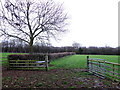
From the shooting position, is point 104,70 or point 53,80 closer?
point 53,80

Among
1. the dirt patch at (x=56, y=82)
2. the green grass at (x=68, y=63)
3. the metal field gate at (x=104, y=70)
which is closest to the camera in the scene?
the dirt patch at (x=56, y=82)

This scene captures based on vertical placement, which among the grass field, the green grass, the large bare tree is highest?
the large bare tree

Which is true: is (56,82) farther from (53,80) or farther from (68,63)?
(68,63)

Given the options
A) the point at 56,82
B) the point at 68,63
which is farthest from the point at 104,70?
the point at 68,63

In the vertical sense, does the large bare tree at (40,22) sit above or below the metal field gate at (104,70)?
above

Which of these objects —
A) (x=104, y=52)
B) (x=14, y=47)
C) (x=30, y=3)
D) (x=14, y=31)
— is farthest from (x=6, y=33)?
(x=104, y=52)

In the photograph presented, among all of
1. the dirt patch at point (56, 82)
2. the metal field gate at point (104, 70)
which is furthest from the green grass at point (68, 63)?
the dirt patch at point (56, 82)

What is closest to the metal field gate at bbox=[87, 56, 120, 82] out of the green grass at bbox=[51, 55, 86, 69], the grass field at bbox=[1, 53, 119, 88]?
the grass field at bbox=[1, 53, 119, 88]

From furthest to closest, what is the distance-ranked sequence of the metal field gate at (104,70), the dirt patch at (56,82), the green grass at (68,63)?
the green grass at (68,63)
the metal field gate at (104,70)
the dirt patch at (56,82)

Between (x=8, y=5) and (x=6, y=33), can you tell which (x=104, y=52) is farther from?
(x=8, y=5)

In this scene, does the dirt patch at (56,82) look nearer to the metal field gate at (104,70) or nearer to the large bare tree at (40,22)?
the metal field gate at (104,70)

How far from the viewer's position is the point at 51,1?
41.0 ft

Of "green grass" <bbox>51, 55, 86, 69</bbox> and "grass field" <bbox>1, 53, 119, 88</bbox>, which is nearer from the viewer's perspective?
"grass field" <bbox>1, 53, 119, 88</bbox>

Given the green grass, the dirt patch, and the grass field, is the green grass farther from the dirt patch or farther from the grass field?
the dirt patch
